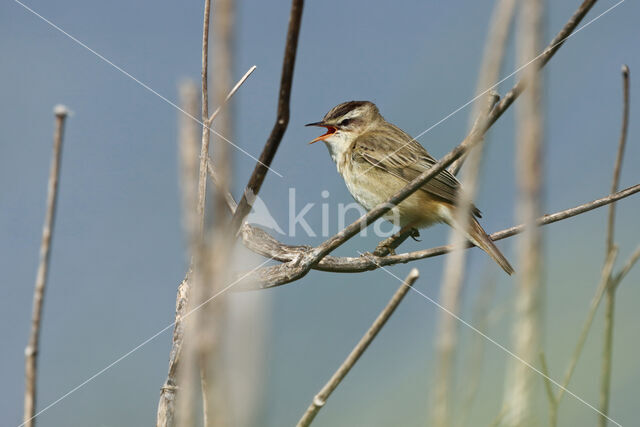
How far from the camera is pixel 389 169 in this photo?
4.01 m

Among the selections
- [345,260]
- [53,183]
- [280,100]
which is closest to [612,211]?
[345,260]

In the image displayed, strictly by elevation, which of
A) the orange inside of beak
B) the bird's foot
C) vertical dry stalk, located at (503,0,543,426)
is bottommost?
vertical dry stalk, located at (503,0,543,426)

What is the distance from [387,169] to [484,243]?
0.94 meters

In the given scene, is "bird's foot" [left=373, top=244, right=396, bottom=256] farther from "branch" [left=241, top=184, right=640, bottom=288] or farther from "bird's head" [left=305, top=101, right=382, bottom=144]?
"bird's head" [left=305, top=101, right=382, bottom=144]

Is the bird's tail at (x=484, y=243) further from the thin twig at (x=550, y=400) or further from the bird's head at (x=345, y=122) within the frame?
the thin twig at (x=550, y=400)

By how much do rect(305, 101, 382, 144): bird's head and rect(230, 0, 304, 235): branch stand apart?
311 cm

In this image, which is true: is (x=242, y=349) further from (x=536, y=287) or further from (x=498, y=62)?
(x=498, y=62)

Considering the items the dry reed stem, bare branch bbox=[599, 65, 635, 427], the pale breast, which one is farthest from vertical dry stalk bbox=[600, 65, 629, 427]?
the pale breast

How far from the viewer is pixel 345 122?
4.42 metres

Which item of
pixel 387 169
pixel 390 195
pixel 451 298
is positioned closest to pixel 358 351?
pixel 451 298

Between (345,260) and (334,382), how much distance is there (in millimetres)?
1281

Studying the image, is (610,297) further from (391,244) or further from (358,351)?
(391,244)

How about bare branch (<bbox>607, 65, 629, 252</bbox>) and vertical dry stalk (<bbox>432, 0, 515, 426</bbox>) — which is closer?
vertical dry stalk (<bbox>432, 0, 515, 426</bbox>)

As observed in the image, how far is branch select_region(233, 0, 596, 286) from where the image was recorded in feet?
3.45
